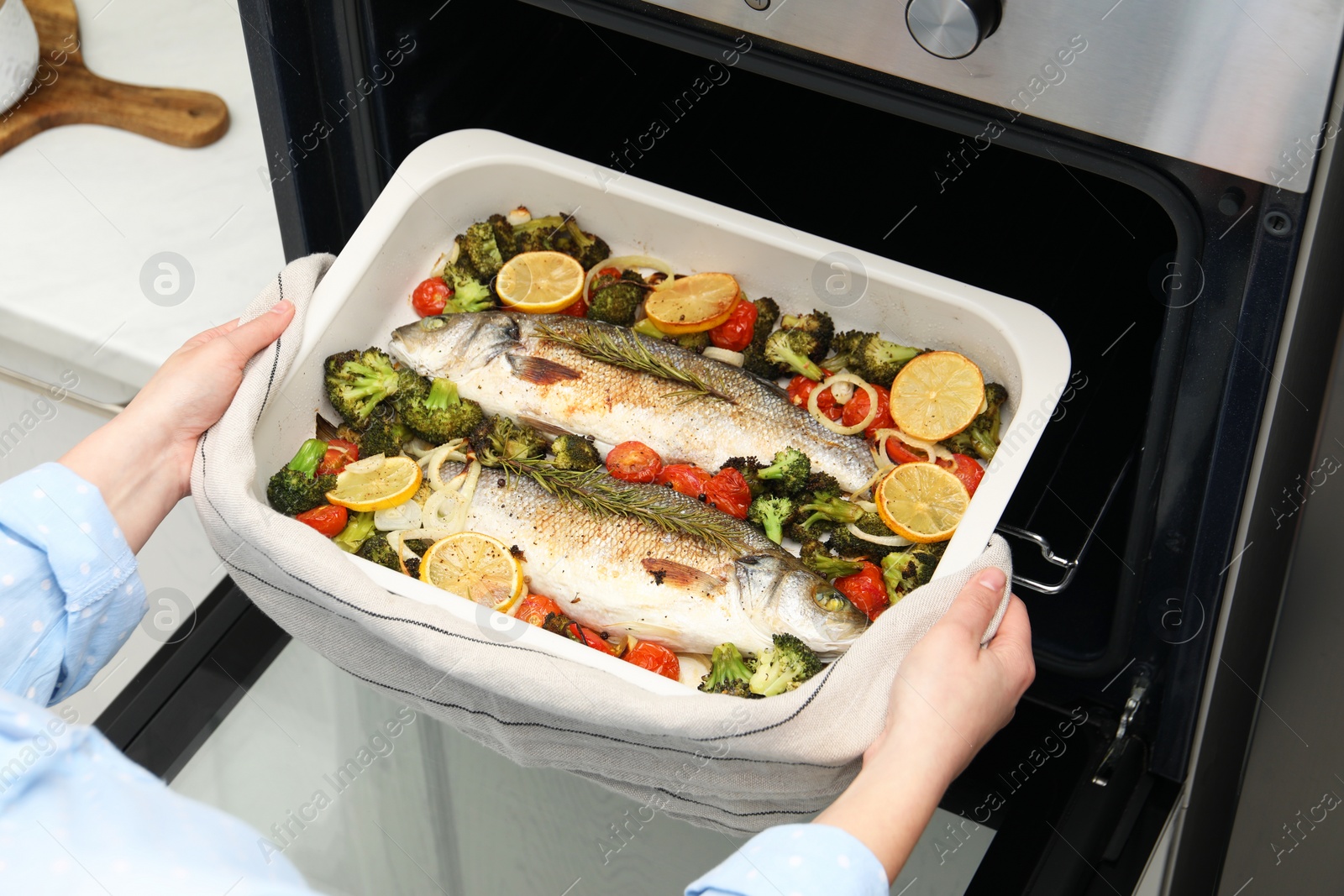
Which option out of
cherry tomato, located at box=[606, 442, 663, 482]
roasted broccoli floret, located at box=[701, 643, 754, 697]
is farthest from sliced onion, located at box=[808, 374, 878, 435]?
roasted broccoli floret, located at box=[701, 643, 754, 697]

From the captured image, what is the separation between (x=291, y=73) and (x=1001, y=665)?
3.36ft

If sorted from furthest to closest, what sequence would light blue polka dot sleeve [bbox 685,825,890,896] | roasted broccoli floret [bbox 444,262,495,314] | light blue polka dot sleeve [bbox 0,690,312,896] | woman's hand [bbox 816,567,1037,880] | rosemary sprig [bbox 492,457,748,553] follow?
roasted broccoli floret [bbox 444,262,495,314]
rosemary sprig [bbox 492,457,748,553]
woman's hand [bbox 816,567,1037,880]
light blue polka dot sleeve [bbox 685,825,890,896]
light blue polka dot sleeve [bbox 0,690,312,896]

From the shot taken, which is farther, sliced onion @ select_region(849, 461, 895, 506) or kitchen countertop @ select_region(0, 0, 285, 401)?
kitchen countertop @ select_region(0, 0, 285, 401)

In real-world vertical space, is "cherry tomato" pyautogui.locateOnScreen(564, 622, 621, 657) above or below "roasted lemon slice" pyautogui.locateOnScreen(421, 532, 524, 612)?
below

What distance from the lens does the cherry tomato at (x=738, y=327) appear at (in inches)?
A: 57.9

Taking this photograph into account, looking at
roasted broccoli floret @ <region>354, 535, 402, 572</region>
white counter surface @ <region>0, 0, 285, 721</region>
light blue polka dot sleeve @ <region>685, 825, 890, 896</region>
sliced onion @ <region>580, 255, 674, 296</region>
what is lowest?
white counter surface @ <region>0, 0, 285, 721</region>

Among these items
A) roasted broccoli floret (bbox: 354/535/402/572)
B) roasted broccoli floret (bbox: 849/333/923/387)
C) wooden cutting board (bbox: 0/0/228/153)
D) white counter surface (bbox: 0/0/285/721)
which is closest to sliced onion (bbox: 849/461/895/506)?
roasted broccoli floret (bbox: 849/333/923/387)

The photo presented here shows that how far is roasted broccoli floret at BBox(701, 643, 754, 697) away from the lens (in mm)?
1225

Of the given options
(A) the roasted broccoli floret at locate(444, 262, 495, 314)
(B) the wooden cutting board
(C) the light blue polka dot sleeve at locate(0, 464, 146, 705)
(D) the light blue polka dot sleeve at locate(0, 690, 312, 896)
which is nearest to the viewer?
(D) the light blue polka dot sleeve at locate(0, 690, 312, 896)

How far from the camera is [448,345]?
1.46m

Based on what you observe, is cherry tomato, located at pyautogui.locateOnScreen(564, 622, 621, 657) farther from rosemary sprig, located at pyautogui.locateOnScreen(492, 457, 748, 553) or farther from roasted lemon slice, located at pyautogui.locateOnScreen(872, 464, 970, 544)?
roasted lemon slice, located at pyautogui.locateOnScreen(872, 464, 970, 544)

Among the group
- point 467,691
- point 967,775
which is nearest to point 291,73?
point 467,691

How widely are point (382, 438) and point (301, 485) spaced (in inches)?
5.1

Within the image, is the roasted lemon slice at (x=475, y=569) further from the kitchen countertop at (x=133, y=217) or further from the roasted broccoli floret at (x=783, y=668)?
the kitchen countertop at (x=133, y=217)
